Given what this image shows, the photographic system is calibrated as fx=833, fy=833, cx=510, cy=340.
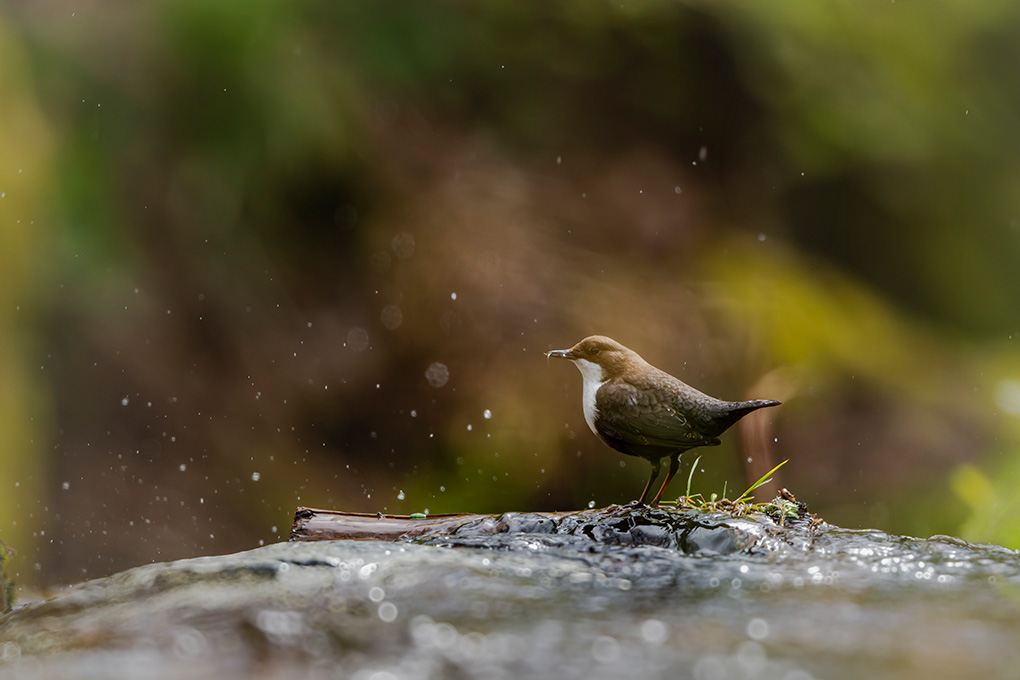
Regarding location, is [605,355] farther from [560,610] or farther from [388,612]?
[388,612]

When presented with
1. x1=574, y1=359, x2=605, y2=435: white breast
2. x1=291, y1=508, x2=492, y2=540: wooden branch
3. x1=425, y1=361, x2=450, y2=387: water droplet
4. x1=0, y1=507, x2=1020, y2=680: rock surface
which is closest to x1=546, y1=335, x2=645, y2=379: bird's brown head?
x1=574, y1=359, x2=605, y2=435: white breast

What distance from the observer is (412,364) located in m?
6.00

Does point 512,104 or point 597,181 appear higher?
point 512,104

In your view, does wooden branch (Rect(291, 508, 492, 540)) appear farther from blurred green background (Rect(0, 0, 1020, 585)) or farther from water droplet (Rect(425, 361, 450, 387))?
water droplet (Rect(425, 361, 450, 387))

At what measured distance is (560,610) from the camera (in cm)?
220

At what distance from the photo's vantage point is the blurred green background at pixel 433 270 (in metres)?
5.84

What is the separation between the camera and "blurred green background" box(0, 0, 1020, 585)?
19.1 ft

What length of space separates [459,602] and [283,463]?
4.04 metres

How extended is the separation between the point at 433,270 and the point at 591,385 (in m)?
3.02

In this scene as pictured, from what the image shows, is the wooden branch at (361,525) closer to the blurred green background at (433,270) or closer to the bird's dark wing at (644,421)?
the bird's dark wing at (644,421)

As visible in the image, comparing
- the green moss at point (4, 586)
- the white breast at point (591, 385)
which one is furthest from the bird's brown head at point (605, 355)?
the green moss at point (4, 586)

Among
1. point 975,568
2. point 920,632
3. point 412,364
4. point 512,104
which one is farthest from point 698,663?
point 512,104

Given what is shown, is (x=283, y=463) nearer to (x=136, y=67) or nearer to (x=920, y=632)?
(x=136, y=67)

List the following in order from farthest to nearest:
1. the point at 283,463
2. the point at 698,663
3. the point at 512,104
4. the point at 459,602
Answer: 1. the point at 512,104
2. the point at 283,463
3. the point at 459,602
4. the point at 698,663
